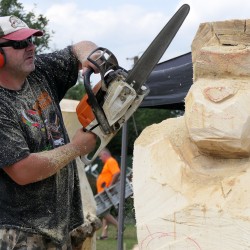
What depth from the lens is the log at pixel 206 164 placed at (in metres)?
2.12

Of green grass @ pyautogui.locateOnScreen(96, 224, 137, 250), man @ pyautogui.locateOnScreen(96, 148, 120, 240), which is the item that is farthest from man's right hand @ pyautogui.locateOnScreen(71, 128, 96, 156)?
man @ pyautogui.locateOnScreen(96, 148, 120, 240)

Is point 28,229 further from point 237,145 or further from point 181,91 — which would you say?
point 181,91

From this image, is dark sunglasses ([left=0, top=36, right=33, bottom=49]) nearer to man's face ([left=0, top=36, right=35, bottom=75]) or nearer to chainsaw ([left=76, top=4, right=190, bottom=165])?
man's face ([left=0, top=36, right=35, bottom=75])

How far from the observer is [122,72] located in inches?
102

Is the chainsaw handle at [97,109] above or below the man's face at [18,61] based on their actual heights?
below

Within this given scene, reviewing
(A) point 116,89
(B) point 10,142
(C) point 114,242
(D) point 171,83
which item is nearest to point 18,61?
(B) point 10,142

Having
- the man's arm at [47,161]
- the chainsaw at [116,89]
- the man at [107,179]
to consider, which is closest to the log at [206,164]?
the chainsaw at [116,89]

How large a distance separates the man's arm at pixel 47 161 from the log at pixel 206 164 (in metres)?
0.33

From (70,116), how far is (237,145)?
240cm

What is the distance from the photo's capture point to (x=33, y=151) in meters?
2.72

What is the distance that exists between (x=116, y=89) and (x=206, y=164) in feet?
1.69

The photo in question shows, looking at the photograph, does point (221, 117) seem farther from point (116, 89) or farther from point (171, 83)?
point (171, 83)

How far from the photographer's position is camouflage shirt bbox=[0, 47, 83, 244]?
2602mm

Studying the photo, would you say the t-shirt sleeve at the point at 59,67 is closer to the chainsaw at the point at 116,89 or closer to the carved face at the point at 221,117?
the chainsaw at the point at 116,89
